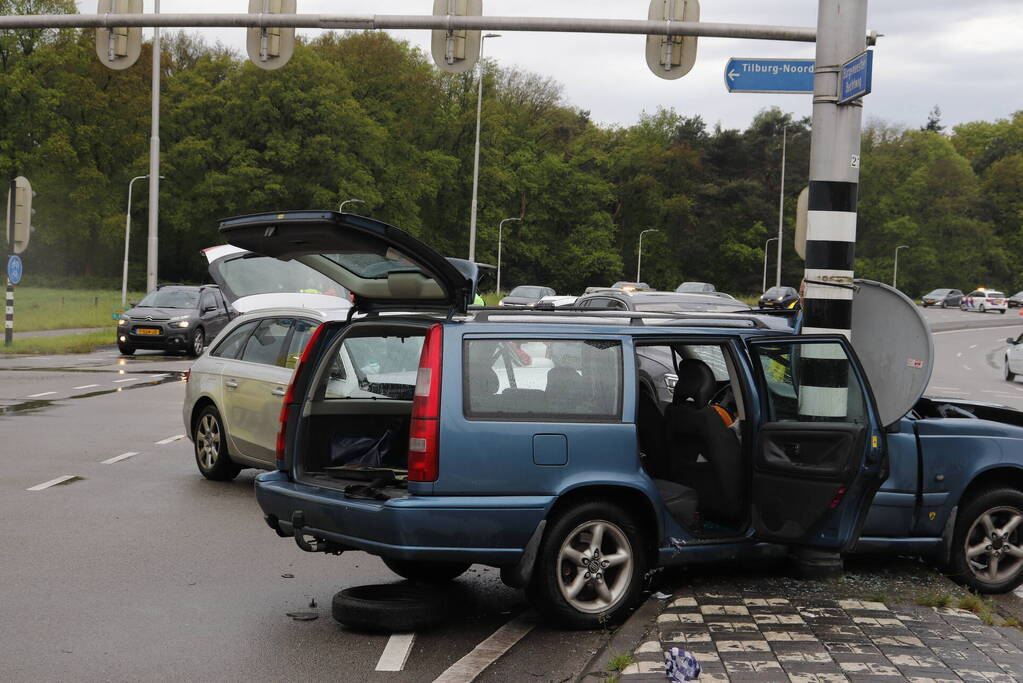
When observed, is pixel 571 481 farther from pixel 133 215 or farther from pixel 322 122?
pixel 133 215

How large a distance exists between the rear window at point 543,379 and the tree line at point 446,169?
63681 millimetres

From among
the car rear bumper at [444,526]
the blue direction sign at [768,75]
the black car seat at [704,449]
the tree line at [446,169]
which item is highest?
the tree line at [446,169]

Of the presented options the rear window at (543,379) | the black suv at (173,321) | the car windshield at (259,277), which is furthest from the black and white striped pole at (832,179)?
the black suv at (173,321)

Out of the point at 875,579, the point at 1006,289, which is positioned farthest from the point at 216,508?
the point at 1006,289

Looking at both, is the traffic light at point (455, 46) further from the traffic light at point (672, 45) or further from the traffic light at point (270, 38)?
the traffic light at point (672, 45)

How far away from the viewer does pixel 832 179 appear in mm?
8008

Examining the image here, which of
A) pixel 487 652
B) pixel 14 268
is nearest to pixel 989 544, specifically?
pixel 487 652

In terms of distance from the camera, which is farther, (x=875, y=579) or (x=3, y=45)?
(x=3, y=45)

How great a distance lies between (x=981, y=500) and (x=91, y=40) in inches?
A: 2912

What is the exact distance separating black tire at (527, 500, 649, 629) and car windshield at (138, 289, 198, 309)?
25.7 metres

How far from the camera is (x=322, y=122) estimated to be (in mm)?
73625

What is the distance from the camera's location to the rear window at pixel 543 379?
596 cm

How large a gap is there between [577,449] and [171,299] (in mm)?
26349

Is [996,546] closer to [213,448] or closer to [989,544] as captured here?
[989,544]
